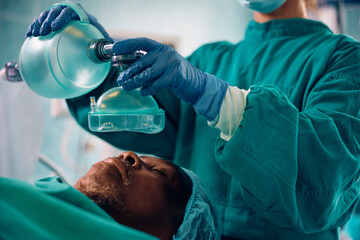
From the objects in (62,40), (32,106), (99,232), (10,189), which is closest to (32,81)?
(62,40)

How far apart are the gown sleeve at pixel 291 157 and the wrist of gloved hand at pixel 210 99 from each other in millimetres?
73

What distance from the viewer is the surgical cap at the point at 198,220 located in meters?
0.98

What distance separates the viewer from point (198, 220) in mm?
1010

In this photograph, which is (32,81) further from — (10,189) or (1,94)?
(1,94)

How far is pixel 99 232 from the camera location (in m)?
0.72

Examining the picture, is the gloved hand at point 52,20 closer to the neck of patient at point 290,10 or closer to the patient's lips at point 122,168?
the patient's lips at point 122,168

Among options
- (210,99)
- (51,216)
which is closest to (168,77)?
(210,99)

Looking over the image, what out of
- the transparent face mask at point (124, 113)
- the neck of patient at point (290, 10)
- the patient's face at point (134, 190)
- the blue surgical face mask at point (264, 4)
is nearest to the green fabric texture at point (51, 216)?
the patient's face at point (134, 190)

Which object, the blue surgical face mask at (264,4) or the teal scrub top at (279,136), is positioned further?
the blue surgical face mask at (264,4)

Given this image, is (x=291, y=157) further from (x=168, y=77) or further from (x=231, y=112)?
(x=168, y=77)

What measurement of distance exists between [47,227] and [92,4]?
269 cm

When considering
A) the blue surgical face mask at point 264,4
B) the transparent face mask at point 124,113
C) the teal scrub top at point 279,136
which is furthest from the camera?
the blue surgical face mask at point 264,4

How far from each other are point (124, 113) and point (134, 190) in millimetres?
207

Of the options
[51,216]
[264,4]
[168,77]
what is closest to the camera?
[51,216]
